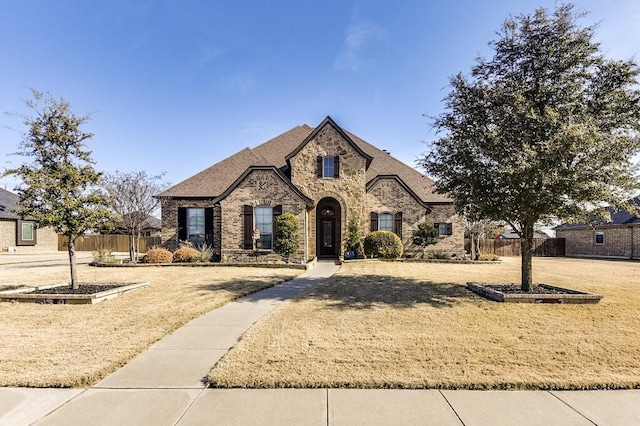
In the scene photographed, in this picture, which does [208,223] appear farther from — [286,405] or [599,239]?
[599,239]

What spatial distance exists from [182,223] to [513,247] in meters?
28.6

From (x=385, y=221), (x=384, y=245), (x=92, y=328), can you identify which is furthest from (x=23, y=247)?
(x=92, y=328)

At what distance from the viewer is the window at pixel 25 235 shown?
3391cm

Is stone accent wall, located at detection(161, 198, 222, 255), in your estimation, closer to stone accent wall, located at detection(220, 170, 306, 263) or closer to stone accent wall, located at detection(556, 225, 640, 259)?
stone accent wall, located at detection(220, 170, 306, 263)

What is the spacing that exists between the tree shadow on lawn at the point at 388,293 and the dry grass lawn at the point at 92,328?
2449 millimetres

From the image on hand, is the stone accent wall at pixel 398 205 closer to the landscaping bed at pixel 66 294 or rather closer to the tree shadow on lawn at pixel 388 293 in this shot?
the tree shadow on lawn at pixel 388 293

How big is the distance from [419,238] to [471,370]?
1708 centimetres

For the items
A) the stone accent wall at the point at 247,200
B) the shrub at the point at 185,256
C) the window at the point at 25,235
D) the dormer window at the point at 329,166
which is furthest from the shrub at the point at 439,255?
the window at the point at 25,235

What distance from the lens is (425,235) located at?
826 inches

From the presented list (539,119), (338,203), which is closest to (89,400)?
(539,119)

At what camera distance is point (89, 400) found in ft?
12.9

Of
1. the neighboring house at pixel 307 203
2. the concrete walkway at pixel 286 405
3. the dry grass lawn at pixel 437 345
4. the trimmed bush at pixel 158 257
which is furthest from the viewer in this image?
the neighboring house at pixel 307 203

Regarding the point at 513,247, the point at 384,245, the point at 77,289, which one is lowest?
the point at 513,247

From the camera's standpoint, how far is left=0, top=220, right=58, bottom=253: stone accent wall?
3274cm
